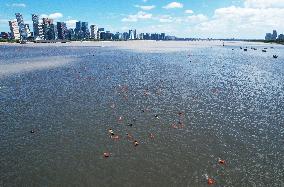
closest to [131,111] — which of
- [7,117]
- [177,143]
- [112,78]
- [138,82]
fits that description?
[177,143]

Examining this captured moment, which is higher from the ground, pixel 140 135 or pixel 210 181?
pixel 140 135

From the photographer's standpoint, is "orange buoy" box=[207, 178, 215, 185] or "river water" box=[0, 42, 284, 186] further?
"river water" box=[0, 42, 284, 186]

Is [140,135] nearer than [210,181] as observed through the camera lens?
No

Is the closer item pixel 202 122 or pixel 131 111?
pixel 202 122

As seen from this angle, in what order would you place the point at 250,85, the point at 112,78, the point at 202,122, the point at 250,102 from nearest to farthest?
the point at 202,122, the point at 250,102, the point at 250,85, the point at 112,78

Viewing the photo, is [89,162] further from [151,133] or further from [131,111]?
[131,111]

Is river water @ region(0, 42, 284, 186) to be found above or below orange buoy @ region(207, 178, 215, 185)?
above

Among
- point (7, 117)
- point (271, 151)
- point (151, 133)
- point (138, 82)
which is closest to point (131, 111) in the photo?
point (151, 133)

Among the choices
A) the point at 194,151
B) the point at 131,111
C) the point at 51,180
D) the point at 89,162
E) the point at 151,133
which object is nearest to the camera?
the point at 51,180

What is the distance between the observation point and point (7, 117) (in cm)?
3481

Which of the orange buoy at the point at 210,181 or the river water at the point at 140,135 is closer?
the orange buoy at the point at 210,181

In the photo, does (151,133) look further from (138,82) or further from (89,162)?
(138,82)

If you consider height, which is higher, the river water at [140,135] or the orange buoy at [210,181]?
the river water at [140,135]

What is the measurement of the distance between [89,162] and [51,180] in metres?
3.47
